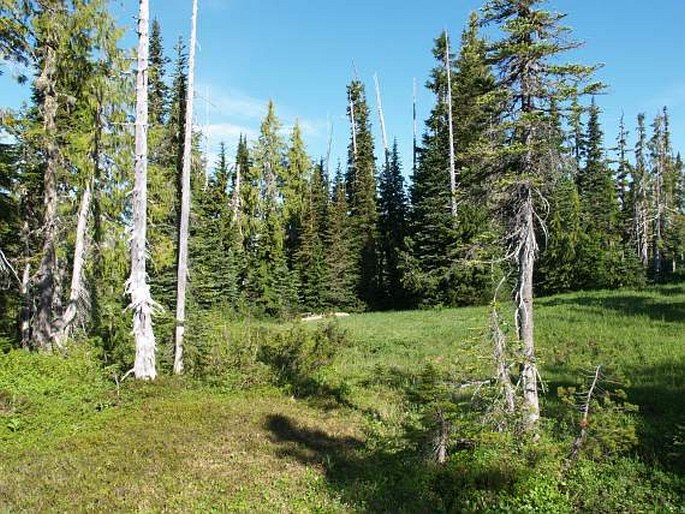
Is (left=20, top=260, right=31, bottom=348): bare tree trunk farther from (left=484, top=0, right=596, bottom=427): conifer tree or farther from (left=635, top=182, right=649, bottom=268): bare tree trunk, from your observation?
(left=635, top=182, right=649, bottom=268): bare tree trunk

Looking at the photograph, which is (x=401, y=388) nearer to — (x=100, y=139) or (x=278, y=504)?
(x=278, y=504)

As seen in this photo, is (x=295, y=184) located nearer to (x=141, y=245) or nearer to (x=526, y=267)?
(x=141, y=245)

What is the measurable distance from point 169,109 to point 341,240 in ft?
56.1

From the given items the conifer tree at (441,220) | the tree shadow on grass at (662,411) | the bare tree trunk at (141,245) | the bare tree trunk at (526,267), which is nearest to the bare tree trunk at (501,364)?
the bare tree trunk at (526,267)

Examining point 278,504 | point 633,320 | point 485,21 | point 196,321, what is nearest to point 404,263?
point 633,320

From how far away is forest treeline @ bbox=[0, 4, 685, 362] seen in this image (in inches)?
468

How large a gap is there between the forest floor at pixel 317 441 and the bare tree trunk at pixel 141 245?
40.5 inches

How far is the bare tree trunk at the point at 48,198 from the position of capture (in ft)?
55.6

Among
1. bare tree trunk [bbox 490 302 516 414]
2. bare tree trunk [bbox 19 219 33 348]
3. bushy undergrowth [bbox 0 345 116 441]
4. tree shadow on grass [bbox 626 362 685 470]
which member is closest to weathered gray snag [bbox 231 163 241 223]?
bare tree trunk [bbox 19 219 33 348]

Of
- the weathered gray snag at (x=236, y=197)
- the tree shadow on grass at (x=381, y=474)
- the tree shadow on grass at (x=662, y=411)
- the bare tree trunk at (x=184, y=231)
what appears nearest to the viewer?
the tree shadow on grass at (x=381, y=474)

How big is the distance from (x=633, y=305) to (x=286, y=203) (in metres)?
35.8

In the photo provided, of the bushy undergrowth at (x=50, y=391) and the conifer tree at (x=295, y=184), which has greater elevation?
the conifer tree at (x=295, y=184)

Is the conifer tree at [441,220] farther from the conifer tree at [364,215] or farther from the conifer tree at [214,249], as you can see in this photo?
the conifer tree at [214,249]

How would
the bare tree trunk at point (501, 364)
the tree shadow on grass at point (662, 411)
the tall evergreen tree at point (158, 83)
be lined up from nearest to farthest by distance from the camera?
1. the bare tree trunk at point (501, 364)
2. the tree shadow on grass at point (662, 411)
3. the tall evergreen tree at point (158, 83)
